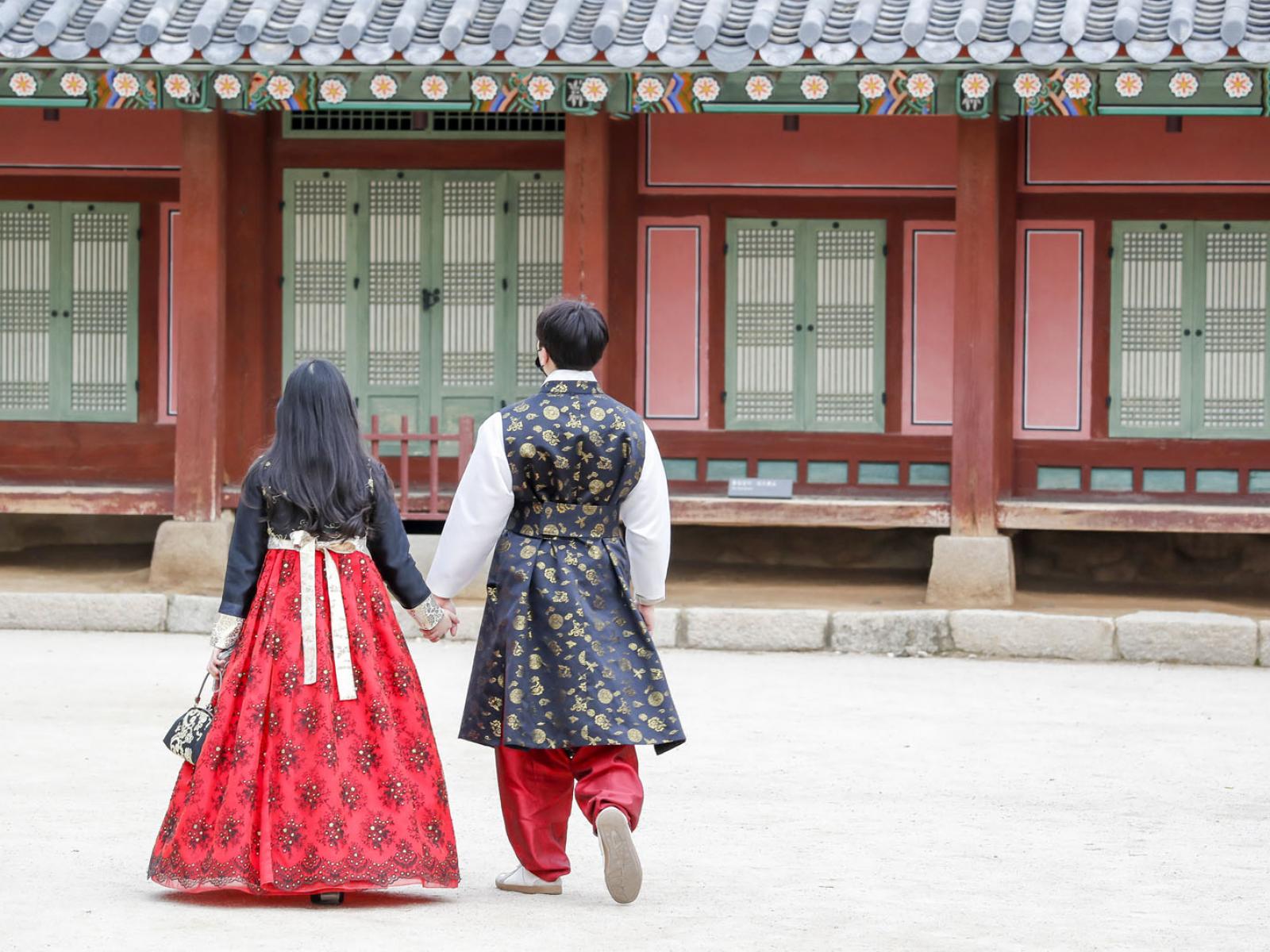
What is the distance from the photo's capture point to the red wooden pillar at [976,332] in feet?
37.1

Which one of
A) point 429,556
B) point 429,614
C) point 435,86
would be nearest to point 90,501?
point 429,556

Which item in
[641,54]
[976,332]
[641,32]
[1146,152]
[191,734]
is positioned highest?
[641,32]

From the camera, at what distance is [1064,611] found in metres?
11.0

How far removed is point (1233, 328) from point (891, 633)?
325cm

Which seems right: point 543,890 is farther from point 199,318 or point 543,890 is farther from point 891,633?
point 199,318

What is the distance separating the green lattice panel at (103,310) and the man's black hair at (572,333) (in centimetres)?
805

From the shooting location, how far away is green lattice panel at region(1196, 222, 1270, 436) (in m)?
12.3

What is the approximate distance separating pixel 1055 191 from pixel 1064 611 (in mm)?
2829

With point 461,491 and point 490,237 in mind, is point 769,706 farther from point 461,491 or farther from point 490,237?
point 490,237

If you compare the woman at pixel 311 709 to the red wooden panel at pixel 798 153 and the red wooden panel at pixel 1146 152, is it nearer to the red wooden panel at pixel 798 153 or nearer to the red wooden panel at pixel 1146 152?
the red wooden panel at pixel 798 153

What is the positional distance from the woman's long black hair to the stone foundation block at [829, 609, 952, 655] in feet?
19.2

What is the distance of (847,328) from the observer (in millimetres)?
12602

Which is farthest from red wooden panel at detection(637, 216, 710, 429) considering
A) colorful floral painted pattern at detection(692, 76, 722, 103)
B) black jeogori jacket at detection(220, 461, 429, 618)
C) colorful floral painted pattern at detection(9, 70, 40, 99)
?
black jeogori jacket at detection(220, 461, 429, 618)

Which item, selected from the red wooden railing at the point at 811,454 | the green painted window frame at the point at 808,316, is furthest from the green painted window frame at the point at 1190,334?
the green painted window frame at the point at 808,316
